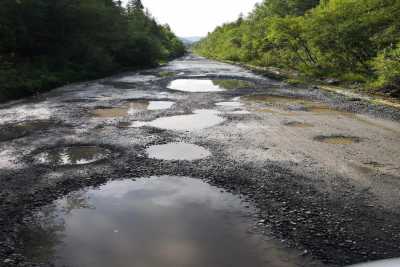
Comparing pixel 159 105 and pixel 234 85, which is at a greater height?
pixel 159 105

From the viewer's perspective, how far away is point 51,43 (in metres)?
30.7

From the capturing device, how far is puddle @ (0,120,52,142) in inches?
434

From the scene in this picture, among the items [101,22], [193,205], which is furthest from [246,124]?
[101,22]

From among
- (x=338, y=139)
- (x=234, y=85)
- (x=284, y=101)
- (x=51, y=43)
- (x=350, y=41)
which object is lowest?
(x=234, y=85)

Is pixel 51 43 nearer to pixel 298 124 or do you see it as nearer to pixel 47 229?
pixel 298 124

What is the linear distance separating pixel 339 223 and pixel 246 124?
7.33 m

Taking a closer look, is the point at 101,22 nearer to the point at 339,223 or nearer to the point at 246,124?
the point at 246,124

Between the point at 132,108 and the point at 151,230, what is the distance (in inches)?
429

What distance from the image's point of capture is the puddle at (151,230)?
482 centimetres

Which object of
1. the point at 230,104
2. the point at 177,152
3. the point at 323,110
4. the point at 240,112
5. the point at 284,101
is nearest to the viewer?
the point at 177,152

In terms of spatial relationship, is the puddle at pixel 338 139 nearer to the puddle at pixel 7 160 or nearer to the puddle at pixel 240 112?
the puddle at pixel 240 112

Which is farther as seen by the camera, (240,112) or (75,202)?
(240,112)

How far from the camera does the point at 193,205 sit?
6.51 meters

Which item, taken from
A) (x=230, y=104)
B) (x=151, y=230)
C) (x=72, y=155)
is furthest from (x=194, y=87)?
(x=151, y=230)
